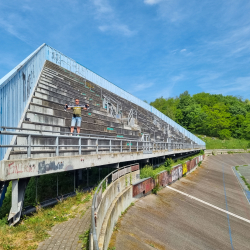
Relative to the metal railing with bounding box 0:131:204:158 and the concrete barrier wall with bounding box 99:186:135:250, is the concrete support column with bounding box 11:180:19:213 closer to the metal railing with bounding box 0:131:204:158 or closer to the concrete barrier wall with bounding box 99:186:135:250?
the metal railing with bounding box 0:131:204:158

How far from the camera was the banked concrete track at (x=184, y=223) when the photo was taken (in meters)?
8.14

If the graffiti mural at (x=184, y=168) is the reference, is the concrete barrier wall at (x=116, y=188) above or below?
above

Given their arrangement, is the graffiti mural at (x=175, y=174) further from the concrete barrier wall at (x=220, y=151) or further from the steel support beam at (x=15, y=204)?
the concrete barrier wall at (x=220, y=151)

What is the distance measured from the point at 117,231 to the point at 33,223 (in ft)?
9.85

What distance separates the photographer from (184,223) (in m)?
10.9

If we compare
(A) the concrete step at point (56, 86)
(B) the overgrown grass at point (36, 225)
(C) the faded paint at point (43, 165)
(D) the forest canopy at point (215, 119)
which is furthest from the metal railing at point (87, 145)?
(D) the forest canopy at point (215, 119)

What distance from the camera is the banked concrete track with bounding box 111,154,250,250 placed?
8141 millimetres

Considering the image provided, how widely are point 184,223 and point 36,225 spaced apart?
7680 millimetres

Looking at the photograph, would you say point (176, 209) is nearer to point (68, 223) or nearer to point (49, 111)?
point (68, 223)

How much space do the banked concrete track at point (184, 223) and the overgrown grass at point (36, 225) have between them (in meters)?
1.71

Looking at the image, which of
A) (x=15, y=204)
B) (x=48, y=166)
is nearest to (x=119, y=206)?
(x=48, y=166)

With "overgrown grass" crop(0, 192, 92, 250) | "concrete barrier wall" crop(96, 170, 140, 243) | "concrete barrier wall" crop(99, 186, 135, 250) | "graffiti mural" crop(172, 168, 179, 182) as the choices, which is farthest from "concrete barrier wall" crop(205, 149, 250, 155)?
"overgrown grass" crop(0, 192, 92, 250)

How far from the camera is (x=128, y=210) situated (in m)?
10.0

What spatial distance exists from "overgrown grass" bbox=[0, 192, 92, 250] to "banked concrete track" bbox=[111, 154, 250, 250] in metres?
1.71
